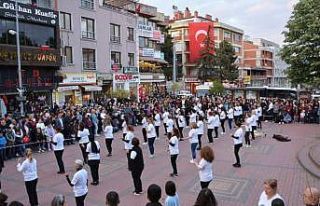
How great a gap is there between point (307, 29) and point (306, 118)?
6795 mm

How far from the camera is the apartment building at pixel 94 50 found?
107ft

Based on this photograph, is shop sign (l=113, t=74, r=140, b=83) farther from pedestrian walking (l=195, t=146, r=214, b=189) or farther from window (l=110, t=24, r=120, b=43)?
pedestrian walking (l=195, t=146, r=214, b=189)

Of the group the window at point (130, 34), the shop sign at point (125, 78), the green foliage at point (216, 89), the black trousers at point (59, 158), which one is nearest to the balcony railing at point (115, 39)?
the window at point (130, 34)

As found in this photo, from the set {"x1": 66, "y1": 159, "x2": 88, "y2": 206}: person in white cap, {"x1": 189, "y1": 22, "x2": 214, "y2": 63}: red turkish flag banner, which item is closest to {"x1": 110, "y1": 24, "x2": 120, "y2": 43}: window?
{"x1": 189, "y1": 22, "x2": 214, "y2": 63}: red turkish flag banner

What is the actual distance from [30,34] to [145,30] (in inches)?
928

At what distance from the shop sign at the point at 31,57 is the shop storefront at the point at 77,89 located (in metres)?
2.34

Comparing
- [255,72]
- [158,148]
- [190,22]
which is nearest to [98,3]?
[158,148]

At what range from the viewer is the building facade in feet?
82.7

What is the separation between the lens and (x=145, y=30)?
162ft

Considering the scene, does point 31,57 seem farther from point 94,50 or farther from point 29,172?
point 29,172

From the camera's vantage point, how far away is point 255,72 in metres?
89.5

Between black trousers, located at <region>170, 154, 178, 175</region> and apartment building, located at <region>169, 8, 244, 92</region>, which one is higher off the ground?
apartment building, located at <region>169, 8, 244, 92</region>

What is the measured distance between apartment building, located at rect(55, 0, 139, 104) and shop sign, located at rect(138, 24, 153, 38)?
526 centimetres

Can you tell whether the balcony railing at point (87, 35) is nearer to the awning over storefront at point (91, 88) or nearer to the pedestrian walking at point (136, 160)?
the awning over storefront at point (91, 88)
